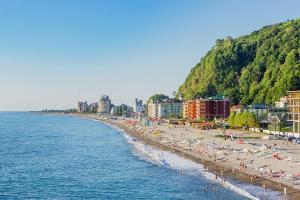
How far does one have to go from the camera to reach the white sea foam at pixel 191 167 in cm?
5278

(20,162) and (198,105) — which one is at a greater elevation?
(198,105)

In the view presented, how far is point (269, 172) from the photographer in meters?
62.6

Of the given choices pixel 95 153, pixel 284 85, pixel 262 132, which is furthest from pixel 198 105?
pixel 95 153

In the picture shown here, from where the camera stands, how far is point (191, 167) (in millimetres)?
74750

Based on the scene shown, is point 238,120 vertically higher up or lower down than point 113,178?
higher up

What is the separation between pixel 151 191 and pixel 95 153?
46327 millimetres

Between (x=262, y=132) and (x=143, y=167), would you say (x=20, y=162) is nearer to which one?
(x=143, y=167)

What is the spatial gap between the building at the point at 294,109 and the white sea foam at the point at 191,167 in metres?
32.1

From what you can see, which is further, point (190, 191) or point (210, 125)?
point (210, 125)

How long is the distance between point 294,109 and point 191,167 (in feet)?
154

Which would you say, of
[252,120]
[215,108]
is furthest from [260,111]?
[215,108]

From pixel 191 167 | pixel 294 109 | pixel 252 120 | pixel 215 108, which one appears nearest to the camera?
pixel 191 167

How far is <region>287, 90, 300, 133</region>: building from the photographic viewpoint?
358ft

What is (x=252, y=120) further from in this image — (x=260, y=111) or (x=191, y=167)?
(x=191, y=167)
